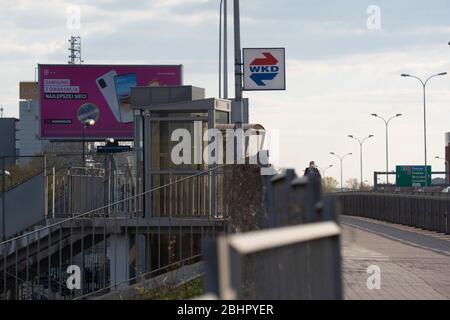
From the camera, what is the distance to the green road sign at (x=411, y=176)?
241 feet

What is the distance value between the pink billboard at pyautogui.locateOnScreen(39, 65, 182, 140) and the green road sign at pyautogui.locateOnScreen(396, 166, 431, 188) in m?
22.3

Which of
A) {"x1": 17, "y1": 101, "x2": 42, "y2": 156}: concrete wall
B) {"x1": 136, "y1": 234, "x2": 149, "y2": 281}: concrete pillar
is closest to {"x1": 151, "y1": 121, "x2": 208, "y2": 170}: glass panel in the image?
{"x1": 136, "y1": 234, "x2": 149, "y2": 281}: concrete pillar

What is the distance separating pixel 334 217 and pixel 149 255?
1242cm

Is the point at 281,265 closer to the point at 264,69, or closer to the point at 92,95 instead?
the point at 264,69

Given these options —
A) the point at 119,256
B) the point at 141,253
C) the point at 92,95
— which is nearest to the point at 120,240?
the point at 119,256

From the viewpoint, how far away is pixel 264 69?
72.9 feet

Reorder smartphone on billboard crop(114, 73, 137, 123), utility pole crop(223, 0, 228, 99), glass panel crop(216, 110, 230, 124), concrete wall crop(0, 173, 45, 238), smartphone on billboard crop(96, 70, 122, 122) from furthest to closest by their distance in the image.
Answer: smartphone on billboard crop(96, 70, 122, 122) → smartphone on billboard crop(114, 73, 137, 123) → utility pole crop(223, 0, 228, 99) → concrete wall crop(0, 173, 45, 238) → glass panel crop(216, 110, 230, 124)

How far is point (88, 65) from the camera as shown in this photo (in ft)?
197

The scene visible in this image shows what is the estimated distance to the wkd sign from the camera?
22078mm

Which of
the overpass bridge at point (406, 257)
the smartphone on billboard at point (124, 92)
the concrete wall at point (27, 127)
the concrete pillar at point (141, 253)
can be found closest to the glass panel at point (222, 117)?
the concrete pillar at point (141, 253)

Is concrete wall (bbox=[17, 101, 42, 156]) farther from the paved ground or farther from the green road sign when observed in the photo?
the paved ground

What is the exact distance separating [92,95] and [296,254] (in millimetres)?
55079
